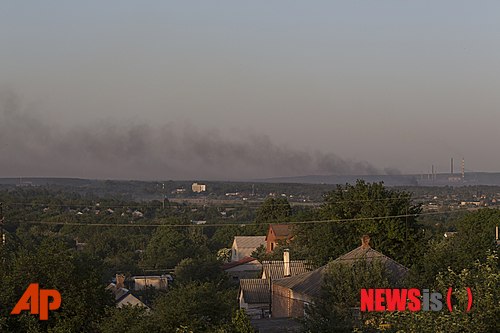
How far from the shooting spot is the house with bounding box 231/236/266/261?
11238cm

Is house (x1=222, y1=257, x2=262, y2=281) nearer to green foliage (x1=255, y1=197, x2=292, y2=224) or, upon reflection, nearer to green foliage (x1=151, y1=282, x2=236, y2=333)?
green foliage (x1=255, y1=197, x2=292, y2=224)

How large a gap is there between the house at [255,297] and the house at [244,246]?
51944 millimetres

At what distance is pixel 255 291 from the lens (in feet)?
191

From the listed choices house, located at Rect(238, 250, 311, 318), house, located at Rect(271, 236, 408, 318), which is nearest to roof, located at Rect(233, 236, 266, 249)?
house, located at Rect(238, 250, 311, 318)

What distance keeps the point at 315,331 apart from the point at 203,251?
8294 cm

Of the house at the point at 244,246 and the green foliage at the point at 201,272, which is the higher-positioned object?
the green foliage at the point at 201,272

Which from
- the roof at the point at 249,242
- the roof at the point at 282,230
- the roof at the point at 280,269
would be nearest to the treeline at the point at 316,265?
the roof at the point at 280,269

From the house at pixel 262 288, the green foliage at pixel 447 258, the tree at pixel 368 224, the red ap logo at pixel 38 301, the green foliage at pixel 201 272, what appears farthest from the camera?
the green foliage at pixel 201 272

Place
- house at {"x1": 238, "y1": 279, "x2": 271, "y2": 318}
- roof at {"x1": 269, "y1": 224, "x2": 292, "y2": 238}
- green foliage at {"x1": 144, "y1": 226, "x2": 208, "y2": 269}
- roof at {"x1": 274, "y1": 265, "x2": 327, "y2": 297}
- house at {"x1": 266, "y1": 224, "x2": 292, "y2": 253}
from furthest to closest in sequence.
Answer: roof at {"x1": 269, "y1": 224, "x2": 292, "y2": 238} → house at {"x1": 266, "y1": 224, "x2": 292, "y2": 253} → green foliage at {"x1": 144, "y1": 226, "x2": 208, "y2": 269} → house at {"x1": 238, "y1": 279, "x2": 271, "y2": 318} → roof at {"x1": 274, "y1": 265, "x2": 327, "y2": 297}

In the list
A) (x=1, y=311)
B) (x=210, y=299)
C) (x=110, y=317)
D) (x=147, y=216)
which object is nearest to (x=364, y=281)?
(x=210, y=299)

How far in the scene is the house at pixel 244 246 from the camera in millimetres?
112375

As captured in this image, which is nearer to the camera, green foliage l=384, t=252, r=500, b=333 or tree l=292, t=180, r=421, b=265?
green foliage l=384, t=252, r=500, b=333

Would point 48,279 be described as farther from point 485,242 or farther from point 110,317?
point 485,242

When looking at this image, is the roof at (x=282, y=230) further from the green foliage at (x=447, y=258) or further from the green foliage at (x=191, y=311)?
the green foliage at (x=191, y=311)
